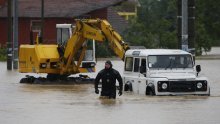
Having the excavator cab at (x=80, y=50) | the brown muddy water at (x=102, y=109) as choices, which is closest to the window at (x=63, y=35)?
the excavator cab at (x=80, y=50)

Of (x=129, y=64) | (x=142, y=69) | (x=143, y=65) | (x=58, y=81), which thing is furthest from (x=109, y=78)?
(x=58, y=81)

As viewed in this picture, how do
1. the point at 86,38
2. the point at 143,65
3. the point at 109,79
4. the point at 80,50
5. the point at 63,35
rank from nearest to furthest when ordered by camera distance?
1. the point at 109,79
2. the point at 143,65
3. the point at 86,38
4. the point at 80,50
5. the point at 63,35

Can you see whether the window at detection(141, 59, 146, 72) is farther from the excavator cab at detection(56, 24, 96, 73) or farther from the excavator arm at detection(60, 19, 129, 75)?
the excavator cab at detection(56, 24, 96, 73)

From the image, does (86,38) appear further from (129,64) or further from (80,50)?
(129,64)

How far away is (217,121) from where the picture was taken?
67.9 feet

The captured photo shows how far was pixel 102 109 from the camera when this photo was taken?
24.1 metres

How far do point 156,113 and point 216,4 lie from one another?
74.9 m

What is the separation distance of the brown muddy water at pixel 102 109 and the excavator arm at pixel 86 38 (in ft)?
16.0

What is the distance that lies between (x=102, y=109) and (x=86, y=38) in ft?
54.3

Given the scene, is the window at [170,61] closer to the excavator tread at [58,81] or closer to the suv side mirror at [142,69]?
the suv side mirror at [142,69]

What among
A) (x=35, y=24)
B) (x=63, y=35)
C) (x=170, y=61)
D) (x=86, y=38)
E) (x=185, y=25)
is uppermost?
(x=35, y=24)

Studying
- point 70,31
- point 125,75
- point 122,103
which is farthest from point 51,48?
point 122,103

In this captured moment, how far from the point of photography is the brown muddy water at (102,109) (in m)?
21.0

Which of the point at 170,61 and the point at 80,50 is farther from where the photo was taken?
the point at 80,50
